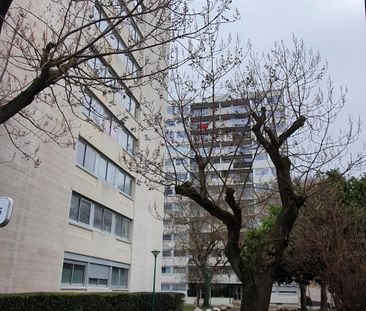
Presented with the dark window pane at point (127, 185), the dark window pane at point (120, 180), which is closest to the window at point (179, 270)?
the dark window pane at point (127, 185)

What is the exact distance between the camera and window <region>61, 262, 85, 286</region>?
18.1 m

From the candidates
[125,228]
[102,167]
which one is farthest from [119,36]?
[125,228]

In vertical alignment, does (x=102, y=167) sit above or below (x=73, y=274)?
above

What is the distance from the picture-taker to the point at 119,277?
25156 millimetres

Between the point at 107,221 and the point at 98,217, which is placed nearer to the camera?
the point at 98,217

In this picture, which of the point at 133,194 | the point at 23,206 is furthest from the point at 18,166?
the point at 133,194

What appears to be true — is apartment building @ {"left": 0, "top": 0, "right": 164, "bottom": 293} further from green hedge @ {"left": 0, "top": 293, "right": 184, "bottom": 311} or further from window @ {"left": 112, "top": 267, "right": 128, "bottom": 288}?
green hedge @ {"left": 0, "top": 293, "right": 184, "bottom": 311}

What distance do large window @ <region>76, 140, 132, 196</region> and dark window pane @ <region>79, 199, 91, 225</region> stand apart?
5.18ft

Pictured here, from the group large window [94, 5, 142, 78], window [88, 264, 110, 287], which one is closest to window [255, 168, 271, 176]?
large window [94, 5, 142, 78]

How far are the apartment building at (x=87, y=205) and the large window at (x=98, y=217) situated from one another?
45 mm

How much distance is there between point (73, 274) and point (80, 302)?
3.80 metres

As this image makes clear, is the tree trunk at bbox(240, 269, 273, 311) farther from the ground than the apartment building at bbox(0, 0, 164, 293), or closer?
closer

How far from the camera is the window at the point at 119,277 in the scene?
2433 cm

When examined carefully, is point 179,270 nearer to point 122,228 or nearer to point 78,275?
point 122,228
